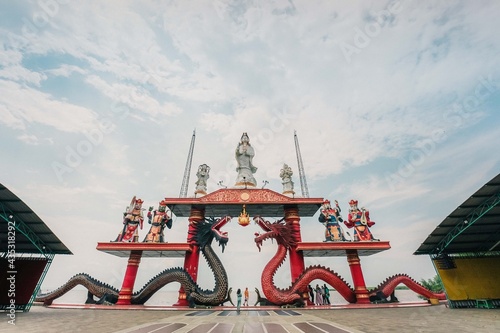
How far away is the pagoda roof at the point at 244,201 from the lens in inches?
714

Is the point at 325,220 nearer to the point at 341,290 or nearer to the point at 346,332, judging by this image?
the point at 341,290

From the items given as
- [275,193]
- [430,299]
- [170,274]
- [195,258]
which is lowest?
[430,299]

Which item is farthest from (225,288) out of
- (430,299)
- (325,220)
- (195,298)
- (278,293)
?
(430,299)

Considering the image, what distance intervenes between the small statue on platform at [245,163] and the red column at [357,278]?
28.6ft

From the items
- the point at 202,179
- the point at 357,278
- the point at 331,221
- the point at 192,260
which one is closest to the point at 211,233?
the point at 192,260

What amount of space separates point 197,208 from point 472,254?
55.4ft

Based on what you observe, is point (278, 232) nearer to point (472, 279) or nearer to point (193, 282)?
point (193, 282)

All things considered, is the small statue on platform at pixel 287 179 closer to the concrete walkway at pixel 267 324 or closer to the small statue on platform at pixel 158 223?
the small statue on platform at pixel 158 223

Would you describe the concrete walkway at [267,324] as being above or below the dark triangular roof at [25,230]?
below

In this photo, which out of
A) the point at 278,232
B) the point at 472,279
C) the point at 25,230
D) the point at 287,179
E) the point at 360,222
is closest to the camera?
the point at 25,230

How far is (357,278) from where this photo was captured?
647 inches

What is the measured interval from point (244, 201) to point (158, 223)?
6321 millimetres

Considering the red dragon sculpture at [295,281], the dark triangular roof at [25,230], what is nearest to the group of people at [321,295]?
the red dragon sculpture at [295,281]

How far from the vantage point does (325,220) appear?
59.0ft
